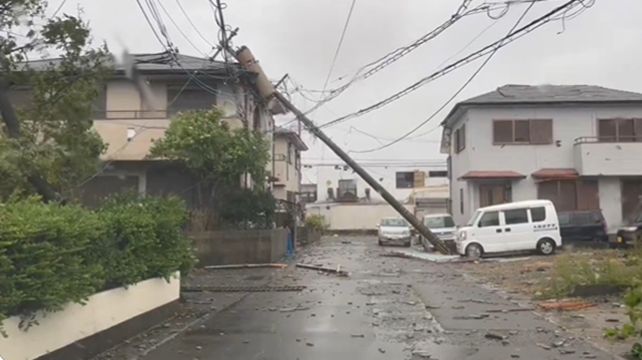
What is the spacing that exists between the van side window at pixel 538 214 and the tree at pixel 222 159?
9.33m

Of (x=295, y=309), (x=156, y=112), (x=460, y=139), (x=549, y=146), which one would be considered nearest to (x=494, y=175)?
(x=549, y=146)

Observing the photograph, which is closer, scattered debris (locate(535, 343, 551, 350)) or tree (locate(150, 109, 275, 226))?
scattered debris (locate(535, 343, 551, 350))

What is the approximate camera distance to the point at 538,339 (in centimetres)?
930

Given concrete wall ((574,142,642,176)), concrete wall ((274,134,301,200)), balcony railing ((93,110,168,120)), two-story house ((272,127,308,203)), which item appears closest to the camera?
balcony railing ((93,110,168,120))

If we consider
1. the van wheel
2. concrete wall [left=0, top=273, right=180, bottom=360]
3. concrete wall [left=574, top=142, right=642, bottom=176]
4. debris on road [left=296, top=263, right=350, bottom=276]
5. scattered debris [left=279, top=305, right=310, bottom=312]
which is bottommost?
scattered debris [left=279, top=305, right=310, bottom=312]

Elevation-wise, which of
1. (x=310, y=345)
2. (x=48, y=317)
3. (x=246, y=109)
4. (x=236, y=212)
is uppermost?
(x=246, y=109)

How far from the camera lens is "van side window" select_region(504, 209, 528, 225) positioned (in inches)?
987

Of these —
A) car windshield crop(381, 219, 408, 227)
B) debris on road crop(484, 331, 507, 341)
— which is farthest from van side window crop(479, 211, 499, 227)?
debris on road crop(484, 331, 507, 341)

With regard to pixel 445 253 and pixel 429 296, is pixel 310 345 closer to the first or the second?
pixel 429 296

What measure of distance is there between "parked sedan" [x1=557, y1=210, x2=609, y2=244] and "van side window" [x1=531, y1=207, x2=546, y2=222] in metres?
2.46

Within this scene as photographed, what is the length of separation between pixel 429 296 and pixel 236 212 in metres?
9.85

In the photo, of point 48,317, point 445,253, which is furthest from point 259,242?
point 48,317

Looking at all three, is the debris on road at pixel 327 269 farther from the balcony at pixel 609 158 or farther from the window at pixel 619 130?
the window at pixel 619 130

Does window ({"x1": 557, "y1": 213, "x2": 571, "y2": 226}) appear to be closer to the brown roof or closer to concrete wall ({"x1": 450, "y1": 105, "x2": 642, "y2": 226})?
the brown roof
